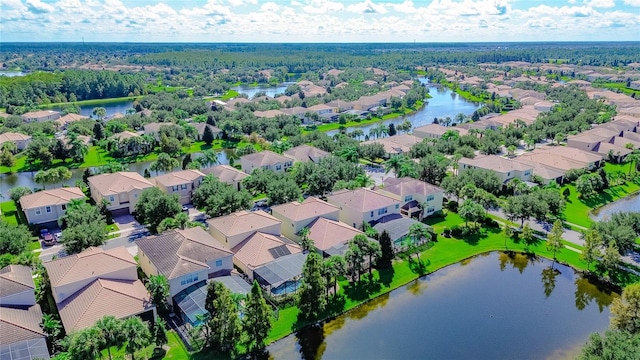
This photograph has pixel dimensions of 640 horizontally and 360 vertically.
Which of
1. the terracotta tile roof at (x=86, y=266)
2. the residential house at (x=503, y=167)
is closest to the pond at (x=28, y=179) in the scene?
the terracotta tile roof at (x=86, y=266)

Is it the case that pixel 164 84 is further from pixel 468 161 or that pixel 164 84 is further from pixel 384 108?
pixel 468 161

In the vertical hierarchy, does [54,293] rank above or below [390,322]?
above

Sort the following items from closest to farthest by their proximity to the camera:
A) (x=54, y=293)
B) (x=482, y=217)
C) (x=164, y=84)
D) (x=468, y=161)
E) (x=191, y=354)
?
(x=191, y=354), (x=54, y=293), (x=482, y=217), (x=468, y=161), (x=164, y=84)

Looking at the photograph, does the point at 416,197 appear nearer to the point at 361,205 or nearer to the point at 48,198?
the point at 361,205

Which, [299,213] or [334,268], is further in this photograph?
[299,213]

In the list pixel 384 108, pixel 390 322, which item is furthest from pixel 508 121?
pixel 390 322

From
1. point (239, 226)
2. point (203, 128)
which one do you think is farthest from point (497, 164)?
point (203, 128)

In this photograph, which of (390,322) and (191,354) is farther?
(390,322)
